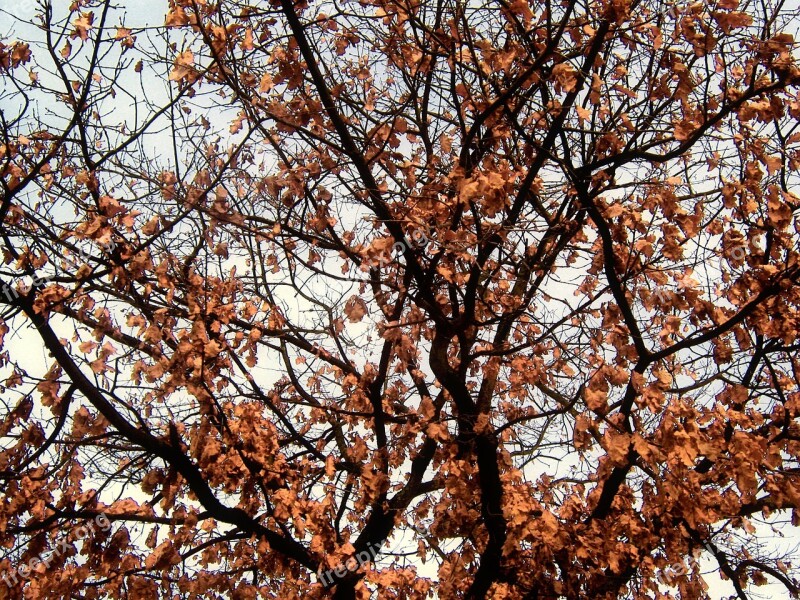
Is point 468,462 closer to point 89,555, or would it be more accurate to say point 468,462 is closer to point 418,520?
point 418,520

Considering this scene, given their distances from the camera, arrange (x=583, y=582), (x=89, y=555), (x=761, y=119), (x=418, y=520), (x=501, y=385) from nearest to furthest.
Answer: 1. (x=761, y=119)
2. (x=89, y=555)
3. (x=583, y=582)
4. (x=418, y=520)
5. (x=501, y=385)

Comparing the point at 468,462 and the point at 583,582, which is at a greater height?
the point at 468,462

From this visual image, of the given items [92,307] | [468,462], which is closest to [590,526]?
[468,462]

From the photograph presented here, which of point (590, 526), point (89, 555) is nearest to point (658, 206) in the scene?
point (590, 526)

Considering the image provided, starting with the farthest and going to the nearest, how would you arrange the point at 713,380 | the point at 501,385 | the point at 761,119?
the point at 501,385, the point at 713,380, the point at 761,119

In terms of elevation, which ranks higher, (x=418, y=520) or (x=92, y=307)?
(x=92, y=307)

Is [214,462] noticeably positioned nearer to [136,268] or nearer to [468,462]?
[136,268]

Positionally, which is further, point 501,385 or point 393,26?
point 501,385

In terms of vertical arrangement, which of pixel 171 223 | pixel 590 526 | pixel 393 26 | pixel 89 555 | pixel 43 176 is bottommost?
pixel 89 555

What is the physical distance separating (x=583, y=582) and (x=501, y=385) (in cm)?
216

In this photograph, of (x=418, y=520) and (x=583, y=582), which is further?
(x=418, y=520)

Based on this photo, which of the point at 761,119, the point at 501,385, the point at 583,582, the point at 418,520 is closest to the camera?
the point at 761,119

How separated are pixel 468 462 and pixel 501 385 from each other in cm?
193

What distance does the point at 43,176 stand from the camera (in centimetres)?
545
